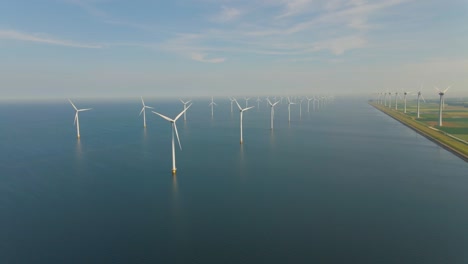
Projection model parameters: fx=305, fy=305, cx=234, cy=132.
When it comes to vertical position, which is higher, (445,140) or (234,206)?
(445,140)

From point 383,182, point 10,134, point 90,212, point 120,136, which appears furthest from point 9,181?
point 10,134

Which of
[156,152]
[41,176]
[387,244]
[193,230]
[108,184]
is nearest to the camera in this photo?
[387,244]

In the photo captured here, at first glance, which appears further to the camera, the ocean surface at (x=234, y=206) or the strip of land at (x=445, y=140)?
the strip of land at (x=445, y=140)

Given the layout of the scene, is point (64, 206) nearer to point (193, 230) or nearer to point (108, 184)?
point (108, 184)

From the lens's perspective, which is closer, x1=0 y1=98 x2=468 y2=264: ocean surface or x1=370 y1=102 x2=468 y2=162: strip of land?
x1=0 y1=98 x2=468 y2=264: ocean surface

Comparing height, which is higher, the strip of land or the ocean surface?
the strip of land

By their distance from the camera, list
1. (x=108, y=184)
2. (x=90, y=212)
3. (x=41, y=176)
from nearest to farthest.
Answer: (x=90, y=212) < (x=108, y=184) < (x=41, y=176)

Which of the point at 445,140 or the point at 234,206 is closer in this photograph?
the point at 234,206

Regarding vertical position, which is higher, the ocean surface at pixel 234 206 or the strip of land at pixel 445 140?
the strip of land at pixel 445 140
